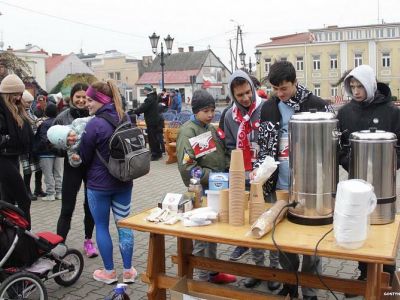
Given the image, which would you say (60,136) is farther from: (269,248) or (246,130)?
(269,248)

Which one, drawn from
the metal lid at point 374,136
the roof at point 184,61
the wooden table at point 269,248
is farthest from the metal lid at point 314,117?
the roof at point 184,61

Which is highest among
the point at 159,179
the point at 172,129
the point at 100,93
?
the point at 100,93

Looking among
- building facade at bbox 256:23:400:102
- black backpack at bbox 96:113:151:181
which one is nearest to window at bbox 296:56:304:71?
building facade at bbox 256:23:400:102

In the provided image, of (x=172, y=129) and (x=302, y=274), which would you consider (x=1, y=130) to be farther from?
(x=172, y=129)

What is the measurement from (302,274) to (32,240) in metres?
1.98

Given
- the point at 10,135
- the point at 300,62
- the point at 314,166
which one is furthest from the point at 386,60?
the point at 314,166

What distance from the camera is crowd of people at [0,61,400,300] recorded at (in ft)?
9.91

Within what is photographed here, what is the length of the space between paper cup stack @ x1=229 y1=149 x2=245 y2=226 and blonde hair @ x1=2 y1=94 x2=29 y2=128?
2533mm

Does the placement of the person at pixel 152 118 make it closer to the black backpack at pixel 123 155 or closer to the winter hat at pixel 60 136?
the winter hat at pixel 60 136

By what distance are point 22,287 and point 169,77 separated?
2428 inches

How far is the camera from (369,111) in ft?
10.4

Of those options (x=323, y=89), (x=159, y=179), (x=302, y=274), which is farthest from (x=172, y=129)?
(x=323, y=89)

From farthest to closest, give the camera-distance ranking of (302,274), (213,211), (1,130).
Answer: (1,130)
(302,274)
(213,211)

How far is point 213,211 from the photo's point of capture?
8.61 feet
